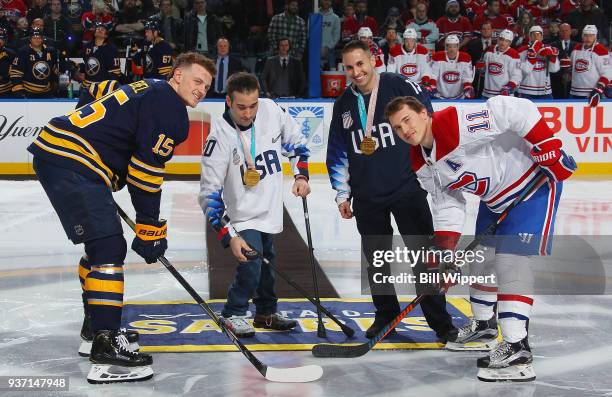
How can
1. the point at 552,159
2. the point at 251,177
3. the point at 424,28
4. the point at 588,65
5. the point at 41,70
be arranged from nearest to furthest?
1. the point at 552,159
2. the point at 251,177
3. the point at 41,70
4. the point at 588,65
5. the point at 424,28

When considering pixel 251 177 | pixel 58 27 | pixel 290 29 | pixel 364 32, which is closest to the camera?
pixel 251 177

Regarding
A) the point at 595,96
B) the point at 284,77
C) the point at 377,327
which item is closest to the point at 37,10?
the point at 284,77

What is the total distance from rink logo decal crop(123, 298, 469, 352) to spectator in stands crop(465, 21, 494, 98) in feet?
26.7

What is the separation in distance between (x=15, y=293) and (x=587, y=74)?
9.14 m

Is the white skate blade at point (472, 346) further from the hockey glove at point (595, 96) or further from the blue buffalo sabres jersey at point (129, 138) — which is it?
the hockey glove at point (595, 96)

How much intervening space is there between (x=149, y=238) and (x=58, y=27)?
9.99 metres

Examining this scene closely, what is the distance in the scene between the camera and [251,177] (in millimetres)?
5125

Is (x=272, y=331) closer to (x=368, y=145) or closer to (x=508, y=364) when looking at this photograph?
(x=368, y=145)

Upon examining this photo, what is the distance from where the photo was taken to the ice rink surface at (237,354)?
4375 millimetres

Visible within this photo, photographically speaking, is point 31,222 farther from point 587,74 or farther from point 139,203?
point 587,74

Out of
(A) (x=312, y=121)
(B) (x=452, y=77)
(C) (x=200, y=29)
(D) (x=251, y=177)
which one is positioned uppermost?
Answer: (C) (x=200, y=29)

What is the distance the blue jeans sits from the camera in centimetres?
516

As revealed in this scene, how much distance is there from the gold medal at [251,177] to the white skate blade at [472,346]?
130 cm

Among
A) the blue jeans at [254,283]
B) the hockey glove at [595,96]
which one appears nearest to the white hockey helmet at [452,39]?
the hockey glove at [595,96]
